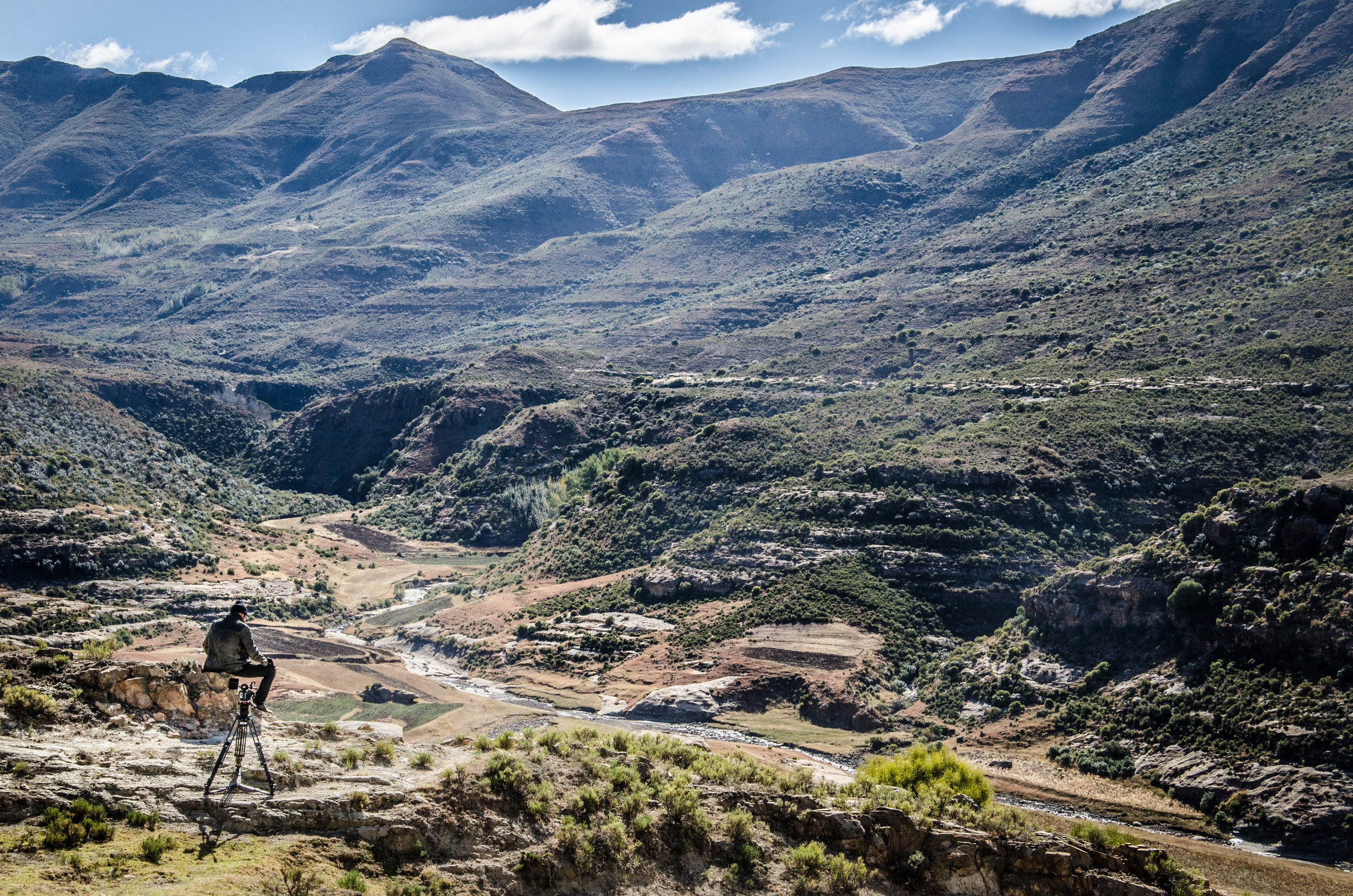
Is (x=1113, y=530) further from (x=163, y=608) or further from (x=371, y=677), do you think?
(x=163, y=608)

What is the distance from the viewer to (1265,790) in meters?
44.4

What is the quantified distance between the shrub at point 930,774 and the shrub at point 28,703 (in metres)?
22.6

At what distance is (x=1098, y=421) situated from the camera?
8112 cm

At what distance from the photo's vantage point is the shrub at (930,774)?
34500 millimetres

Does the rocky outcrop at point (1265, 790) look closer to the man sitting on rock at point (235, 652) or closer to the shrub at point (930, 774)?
the shrub at point (930, 774)

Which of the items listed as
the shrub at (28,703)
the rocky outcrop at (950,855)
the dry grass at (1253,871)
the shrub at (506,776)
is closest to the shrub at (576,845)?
the shrub at (506,776)

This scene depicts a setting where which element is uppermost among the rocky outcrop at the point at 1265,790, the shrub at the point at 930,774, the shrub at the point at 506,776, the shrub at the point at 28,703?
the shrub at the point at 28,703

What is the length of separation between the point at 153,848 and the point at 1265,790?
43.9 meters

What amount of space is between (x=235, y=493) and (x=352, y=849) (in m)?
117

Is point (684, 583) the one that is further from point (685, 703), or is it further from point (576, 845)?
point (576, 845)

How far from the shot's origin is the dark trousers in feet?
62.3

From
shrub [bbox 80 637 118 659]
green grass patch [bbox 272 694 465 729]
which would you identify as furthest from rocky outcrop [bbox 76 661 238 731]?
green grass patch [bbox 272 694 465 729]

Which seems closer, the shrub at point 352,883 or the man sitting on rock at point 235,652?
the shrub at point 352,883

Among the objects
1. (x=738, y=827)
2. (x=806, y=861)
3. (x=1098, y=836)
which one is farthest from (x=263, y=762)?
(x=1098, y=836)
